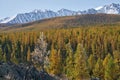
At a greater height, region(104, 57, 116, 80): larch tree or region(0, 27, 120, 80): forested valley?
region(104, 57, 116, 80): larch tree

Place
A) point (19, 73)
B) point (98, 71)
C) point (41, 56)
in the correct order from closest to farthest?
1. point (19, 73)
2. point (41, 56)
3. point (98, 71)

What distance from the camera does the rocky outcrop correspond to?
2025 inches

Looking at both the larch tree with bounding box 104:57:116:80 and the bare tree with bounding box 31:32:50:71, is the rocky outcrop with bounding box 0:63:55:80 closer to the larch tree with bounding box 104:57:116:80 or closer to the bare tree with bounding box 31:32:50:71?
the bare tree with bounding box 31:32:50:71

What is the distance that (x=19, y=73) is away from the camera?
177 ft

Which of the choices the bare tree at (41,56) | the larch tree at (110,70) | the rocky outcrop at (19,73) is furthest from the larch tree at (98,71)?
the rocky outcrop at (19,73)

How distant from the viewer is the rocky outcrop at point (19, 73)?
169 feet

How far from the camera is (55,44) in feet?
575

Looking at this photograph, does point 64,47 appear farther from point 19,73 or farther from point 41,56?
point 19,73

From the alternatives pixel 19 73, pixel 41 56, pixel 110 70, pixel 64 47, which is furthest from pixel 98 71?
pixel 64 47

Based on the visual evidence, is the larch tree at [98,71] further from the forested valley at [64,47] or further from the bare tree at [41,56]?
the bare tree at [41,56]

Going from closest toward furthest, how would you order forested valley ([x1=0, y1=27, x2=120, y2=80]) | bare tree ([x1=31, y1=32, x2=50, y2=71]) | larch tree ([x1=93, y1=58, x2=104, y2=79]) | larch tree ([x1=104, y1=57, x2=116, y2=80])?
1. larch tree ([x1=104, y1=57, x2=116, y2=80])
2. bare tree ([x1=31, y1=32, x2=50, y2=71])
3. larch tree ([x1=93, y1=58, x2=104, y2=79])
4. forested valley ([x1=0, y1=27, x2=120, y2=80])

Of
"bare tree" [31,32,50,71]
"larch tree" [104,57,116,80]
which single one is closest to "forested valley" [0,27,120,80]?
"bare tree" [31,32,50,71]

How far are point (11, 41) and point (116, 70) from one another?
98569 millimetres

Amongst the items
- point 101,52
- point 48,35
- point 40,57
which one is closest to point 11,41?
point 48,35
